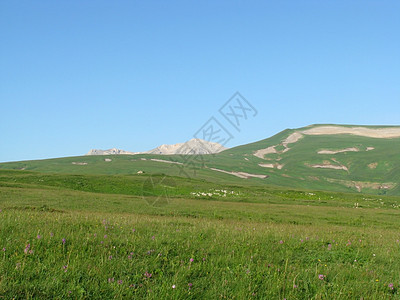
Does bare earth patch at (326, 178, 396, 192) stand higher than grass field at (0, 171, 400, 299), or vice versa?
grass field at (0, 171, 400, 299)

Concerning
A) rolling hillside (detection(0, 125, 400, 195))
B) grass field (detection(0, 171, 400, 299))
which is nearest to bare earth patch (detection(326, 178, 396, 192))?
rolling hillside (detection(0, 125, 400, 195))

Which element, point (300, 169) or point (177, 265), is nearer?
point (177, 265)

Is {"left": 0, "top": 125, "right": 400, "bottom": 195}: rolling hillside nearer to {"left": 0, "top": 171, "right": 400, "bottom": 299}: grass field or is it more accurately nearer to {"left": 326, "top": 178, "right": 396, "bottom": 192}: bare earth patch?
{"left": 326, "top": 178, "right": 396, "bottom": 192}: bare earth patch

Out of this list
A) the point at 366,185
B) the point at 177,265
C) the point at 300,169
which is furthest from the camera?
the point at 300,169

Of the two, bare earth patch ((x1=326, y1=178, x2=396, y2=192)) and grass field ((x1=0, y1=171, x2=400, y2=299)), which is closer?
grass field ((x1=0, y1=171, x2=400, y2=299))

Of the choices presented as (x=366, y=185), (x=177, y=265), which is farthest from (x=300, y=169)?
(x=177, y=265)

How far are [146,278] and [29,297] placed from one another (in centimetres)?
234

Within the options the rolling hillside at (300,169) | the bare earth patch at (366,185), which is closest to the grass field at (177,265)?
the rolling hillside at (300,169)

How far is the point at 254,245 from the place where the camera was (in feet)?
36.0

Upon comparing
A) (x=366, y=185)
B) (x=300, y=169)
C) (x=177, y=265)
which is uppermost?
(x=177, y=265)

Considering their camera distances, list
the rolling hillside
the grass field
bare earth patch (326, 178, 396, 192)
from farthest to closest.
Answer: bare earth patch (326, 178, 396, 192) < the rolling hillside < the grass field

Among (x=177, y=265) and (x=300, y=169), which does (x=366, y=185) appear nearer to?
(x=300, y=169)

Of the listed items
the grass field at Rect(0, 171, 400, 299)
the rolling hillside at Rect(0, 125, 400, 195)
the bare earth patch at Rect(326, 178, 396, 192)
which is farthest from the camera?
the bare earth patch at Rect(326, 178, 396, 192)

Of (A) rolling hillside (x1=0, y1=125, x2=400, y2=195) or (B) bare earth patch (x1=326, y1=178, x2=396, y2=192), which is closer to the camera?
(A) rolling hillside (x1=0, y1=125, x2=400, y2=195)
